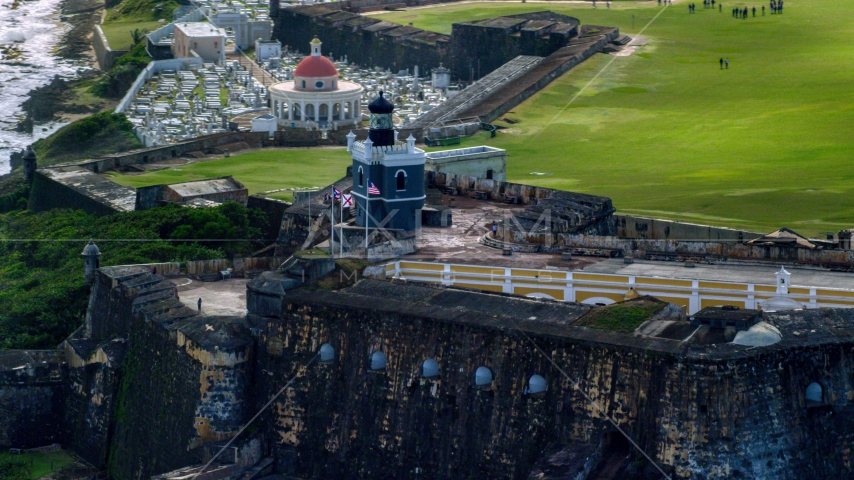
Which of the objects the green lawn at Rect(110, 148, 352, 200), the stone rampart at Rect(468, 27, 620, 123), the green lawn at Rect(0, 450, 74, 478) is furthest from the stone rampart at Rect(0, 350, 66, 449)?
the stone rampart at Rect(468, 27, 620, 123)

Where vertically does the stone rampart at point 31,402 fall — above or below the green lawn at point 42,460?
above

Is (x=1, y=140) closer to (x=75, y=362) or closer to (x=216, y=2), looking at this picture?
(x=216, y=2)

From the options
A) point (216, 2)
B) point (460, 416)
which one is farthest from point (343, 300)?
point (216, 2)

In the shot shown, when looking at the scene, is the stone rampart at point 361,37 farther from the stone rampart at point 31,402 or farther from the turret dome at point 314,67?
the stone rampart at point 31,402

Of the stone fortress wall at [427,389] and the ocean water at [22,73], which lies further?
the ocean water at [22,73]

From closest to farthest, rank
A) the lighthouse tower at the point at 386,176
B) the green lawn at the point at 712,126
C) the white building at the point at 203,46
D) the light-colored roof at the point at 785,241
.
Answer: the light-colored roof at the point at 785,241 → the lighthouse tower at the point at 386,176 → the green lawn at the point at 712,126 → the white building at the point at 203,46

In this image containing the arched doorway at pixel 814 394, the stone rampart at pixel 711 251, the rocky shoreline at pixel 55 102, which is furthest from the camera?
the rocky shoreline at pixel 55 102

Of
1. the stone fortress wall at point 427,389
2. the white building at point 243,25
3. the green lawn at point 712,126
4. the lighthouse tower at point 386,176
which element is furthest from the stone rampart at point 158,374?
the white building at point 243,25

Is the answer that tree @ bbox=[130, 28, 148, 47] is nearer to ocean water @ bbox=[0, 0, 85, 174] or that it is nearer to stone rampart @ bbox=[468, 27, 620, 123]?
ocean water @ bbox=[0, 0, 85, 174]
